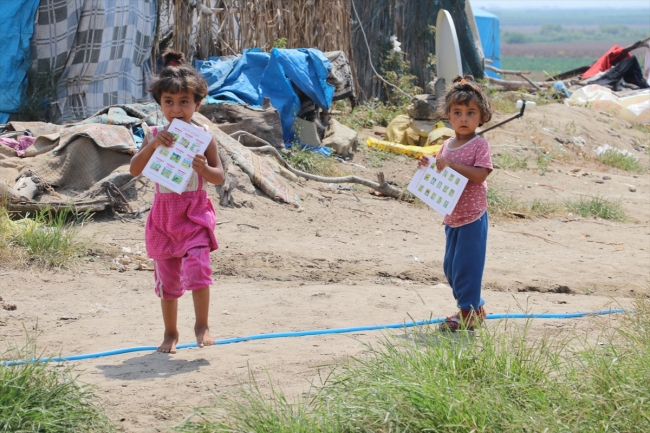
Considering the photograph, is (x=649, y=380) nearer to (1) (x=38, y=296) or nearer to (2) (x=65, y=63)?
(1) (x=38, y=296)

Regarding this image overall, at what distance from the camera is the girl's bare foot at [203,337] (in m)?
3.91

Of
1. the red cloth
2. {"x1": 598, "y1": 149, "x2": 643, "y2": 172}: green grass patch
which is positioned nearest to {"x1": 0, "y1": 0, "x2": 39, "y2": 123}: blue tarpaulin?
{"x1": 598, "y1": 149, "x2": 643, "y2": 172}: green grass patch

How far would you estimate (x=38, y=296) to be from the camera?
191 inches

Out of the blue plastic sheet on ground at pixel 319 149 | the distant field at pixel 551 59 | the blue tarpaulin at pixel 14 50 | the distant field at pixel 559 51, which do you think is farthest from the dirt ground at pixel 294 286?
the distant field at pixel 559 51

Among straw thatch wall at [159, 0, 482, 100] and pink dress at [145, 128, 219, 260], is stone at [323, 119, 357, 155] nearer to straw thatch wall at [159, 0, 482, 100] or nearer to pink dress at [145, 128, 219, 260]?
straw thatch wall at [159, 0, 482, 100]

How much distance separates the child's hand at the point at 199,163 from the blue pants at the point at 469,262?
1.38 metres

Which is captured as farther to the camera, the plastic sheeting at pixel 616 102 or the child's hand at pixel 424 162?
the plastic sheeting at pixel 616 102

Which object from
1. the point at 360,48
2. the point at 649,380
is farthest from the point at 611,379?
the point at 360,48

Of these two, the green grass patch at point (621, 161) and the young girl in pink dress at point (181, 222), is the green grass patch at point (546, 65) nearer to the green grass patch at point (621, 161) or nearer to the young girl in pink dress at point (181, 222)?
the green grass patch at point (621, 161)

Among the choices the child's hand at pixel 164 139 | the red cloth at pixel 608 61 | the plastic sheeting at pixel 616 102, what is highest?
the red cloth at pixel 608 61

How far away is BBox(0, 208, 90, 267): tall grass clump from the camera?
5.33m

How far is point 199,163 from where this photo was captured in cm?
377

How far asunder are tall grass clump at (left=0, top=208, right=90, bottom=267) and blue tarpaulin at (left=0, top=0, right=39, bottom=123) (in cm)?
254

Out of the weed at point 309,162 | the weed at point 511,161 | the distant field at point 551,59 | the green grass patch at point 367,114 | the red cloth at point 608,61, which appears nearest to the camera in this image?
the weed at point 309,162
